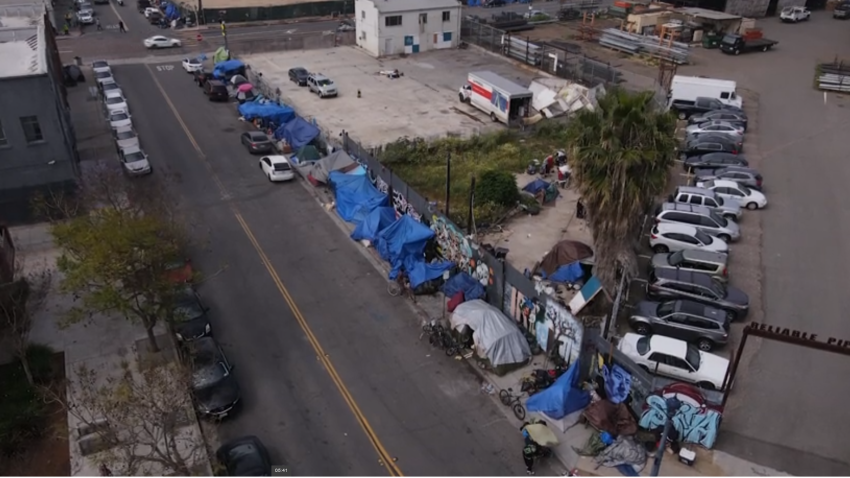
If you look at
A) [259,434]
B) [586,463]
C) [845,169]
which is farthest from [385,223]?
[845,169]

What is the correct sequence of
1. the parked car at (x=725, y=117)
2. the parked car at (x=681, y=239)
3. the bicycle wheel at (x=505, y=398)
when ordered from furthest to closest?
the parked car at (x=725, y=117) → the parked car at (x=681, y=239) → the bicycle wheel at (x=505, y=398)

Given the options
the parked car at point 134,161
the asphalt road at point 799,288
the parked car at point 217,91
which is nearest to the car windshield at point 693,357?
the asphalt road at point 799,288

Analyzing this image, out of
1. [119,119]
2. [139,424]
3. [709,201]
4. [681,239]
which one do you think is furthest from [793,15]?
[139,424]

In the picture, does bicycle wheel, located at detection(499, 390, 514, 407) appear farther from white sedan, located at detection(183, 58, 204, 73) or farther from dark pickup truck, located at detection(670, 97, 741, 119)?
white sedan, located at detection(183, 58, 204, 73)

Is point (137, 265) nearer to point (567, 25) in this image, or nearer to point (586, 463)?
point (586, 463)

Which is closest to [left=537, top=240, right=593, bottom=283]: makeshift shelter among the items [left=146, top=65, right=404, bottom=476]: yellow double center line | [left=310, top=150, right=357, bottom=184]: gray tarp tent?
[left=146, top=65, right=404, bottom=476]: yellow double center line

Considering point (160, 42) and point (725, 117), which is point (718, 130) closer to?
point (725, 117)

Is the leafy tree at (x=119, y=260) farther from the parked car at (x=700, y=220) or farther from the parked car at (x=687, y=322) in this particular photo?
the parked car at (x=700, y=220)
